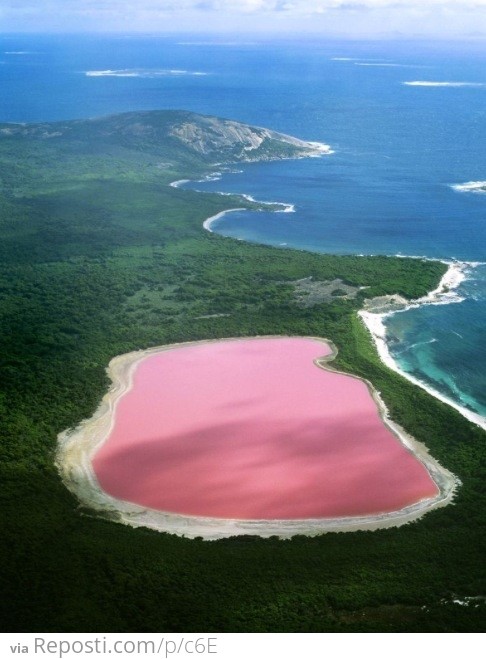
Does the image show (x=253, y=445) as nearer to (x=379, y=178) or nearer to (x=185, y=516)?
(x=185, y=516)

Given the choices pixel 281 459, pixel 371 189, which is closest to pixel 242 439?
pixel 281 459

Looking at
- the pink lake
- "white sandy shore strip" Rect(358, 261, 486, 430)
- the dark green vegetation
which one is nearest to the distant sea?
"white sandy shore strip" Rect(358, 261, 486, 430)

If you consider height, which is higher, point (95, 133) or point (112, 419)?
point (95, 133)

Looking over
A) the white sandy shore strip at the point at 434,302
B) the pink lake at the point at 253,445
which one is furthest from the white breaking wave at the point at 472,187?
the pink lake at the point at 253,445

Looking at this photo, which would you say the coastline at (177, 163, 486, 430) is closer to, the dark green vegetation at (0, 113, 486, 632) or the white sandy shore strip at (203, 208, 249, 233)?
the white sandy shore strip at (203, 208, 249, 233)

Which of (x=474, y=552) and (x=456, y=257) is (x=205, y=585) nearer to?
(x=474, y=552)

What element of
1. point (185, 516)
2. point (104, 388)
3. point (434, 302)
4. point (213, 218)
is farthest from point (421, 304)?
point (185, 516)

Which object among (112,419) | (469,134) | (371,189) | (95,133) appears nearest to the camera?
(112,419)
